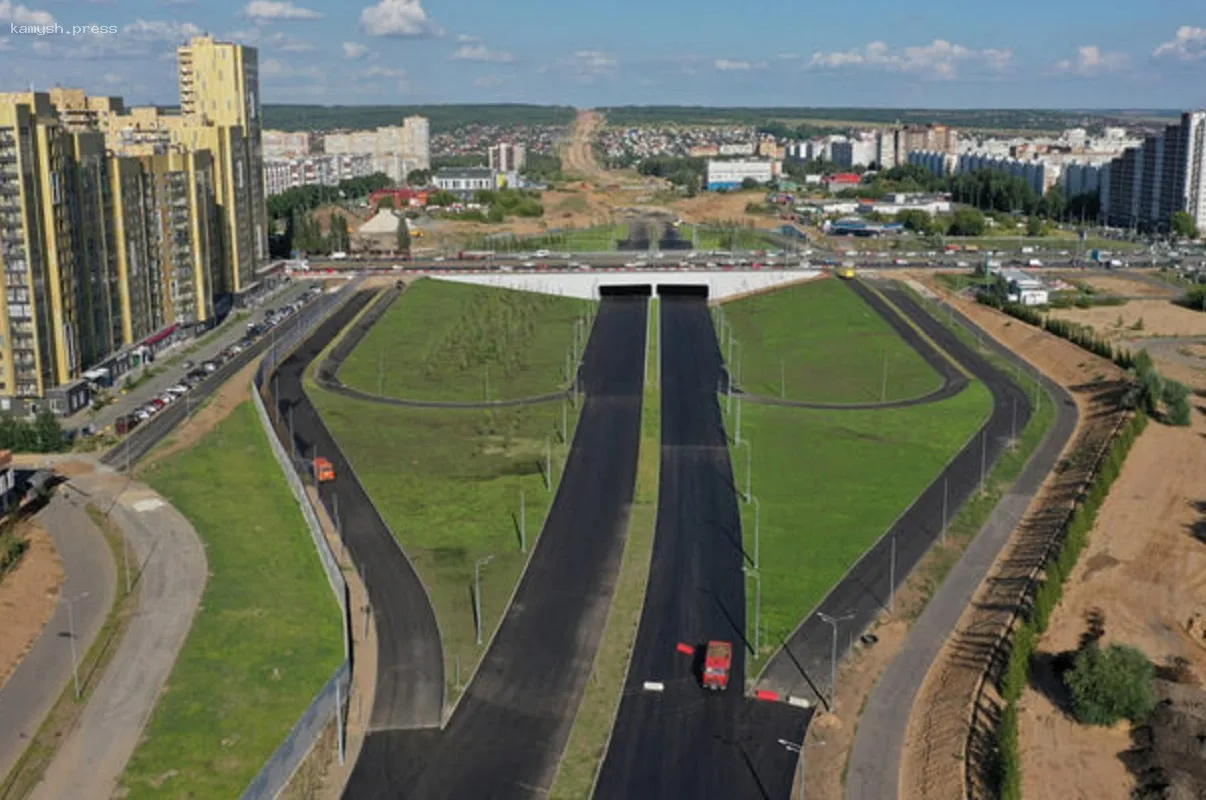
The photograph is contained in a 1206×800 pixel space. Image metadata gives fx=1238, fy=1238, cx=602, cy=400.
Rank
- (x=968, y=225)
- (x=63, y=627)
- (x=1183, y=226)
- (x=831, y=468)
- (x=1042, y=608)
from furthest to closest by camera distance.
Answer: (x=968, y=225) < (x=1183, y=226) < (x=831, y=468) < (x=63, y=627) < (x=1042, y=608)

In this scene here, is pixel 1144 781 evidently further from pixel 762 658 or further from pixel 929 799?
pixel 762 658

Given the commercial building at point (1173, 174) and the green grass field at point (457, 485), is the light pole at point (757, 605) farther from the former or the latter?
the commercial building at point (1173, 174)

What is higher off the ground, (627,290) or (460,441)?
(627,290)

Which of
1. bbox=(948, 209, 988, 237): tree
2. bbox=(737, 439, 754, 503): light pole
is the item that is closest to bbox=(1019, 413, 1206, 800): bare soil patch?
bbox=(737, 439, 754, 503): light pole

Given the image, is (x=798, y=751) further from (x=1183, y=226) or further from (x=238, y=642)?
(x=1183, y=226)

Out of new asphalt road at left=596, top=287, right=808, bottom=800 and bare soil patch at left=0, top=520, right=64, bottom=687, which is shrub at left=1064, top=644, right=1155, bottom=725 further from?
bare soil patch at left=0, top=520, right=64, bottom=687

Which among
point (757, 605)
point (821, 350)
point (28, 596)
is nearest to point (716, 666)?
point (757, 605)

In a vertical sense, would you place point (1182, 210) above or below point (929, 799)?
above

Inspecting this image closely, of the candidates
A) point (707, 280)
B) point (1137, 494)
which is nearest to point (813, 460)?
point (1137, 494)
